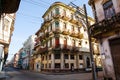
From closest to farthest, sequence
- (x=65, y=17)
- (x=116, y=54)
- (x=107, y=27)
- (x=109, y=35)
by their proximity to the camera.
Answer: (x=107, y=27) → (x=116, y=54) → (x=109, y=35) → (x=65, y=17)

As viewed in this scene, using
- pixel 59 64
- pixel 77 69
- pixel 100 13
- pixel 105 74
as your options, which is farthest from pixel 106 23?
pixel 77 69

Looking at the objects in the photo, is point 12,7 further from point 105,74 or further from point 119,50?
point 105,74

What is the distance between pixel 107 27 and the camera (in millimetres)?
11789

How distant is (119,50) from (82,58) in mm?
23331

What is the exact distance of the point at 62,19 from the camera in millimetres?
32875

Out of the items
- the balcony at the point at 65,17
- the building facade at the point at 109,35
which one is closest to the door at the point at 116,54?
the building facade at the point at 109,35

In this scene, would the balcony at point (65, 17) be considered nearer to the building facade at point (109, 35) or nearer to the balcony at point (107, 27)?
the building facade at point (109, 35)

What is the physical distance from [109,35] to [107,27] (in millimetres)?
1040

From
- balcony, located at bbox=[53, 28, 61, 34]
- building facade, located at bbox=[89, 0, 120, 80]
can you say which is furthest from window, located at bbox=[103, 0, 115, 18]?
balcony, located at bbox=[53, 28, 61, 34]

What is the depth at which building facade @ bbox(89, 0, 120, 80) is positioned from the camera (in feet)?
37.8

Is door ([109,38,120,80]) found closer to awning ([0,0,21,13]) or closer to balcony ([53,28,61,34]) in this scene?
awning ([0,0,21,13])

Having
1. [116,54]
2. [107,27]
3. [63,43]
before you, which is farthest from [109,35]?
[63,43]

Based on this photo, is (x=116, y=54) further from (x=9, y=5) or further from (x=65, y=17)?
(x=65, y=17)

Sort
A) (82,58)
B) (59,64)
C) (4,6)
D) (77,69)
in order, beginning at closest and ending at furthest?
(4,6) → (59,64) → (77,69) → (82,58)
